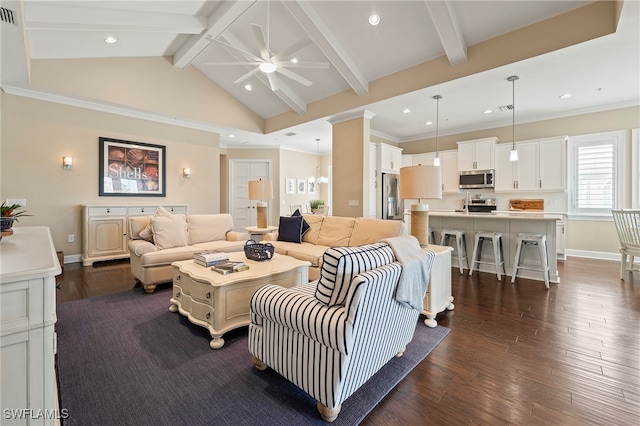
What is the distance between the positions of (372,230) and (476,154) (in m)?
4.25

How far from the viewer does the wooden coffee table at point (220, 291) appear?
224 centimetres

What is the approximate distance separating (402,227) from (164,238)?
321cm

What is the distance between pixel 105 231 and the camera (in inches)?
195

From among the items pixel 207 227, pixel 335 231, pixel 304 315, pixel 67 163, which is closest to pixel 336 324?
pixel 304 315

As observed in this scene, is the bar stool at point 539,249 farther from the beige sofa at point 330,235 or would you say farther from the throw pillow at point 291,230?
the throw pillow at point 291,230

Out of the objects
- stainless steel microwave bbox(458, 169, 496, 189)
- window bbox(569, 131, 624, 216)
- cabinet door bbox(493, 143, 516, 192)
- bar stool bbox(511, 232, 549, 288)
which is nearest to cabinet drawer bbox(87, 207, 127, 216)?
bar stool bbox(511, 232, 549, 288)

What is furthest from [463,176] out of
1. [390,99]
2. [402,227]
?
[402,227]

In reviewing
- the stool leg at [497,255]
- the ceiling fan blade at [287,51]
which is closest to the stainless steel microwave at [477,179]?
the stool leg at [497,255]

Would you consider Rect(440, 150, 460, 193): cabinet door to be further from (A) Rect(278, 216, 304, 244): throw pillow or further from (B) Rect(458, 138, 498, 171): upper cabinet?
(A) Rect(278, 216, 304, 244): throw pillow

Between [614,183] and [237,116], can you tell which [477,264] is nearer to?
[614,183]

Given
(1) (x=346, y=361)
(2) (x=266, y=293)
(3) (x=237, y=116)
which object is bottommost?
(1) (x=346, y=361)

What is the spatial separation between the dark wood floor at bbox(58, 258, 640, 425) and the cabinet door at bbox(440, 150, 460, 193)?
11.4 feet

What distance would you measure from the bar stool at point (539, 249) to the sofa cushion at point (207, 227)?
4.59m

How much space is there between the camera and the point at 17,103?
440cm
